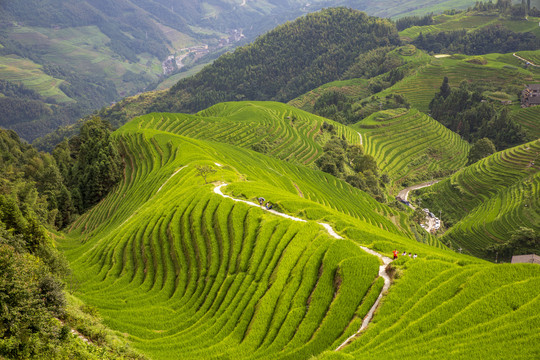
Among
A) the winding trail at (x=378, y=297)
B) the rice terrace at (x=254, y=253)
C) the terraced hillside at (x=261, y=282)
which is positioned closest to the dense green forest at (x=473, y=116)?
the rice terrace at (x=254, y=253)

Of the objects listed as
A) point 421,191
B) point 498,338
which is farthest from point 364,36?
point 498,338

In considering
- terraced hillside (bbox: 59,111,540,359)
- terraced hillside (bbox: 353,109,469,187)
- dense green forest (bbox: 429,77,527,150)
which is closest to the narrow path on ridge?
terraced hillside (bbox: 59,111,540,359)

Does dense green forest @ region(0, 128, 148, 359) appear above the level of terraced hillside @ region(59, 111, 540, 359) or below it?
above

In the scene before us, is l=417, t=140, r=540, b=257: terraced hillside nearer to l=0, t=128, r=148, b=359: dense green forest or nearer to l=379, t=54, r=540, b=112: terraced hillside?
l=379, t=54, r=540, b=112: terraced hillside

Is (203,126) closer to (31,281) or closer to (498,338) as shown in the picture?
(31,281)

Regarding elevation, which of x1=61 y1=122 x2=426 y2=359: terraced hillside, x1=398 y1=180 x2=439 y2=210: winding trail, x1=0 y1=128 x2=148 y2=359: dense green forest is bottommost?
x1=398 y1=180 x2=439 y2=210: winding trail

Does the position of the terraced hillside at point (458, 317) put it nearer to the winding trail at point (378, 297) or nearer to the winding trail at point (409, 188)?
the winding trail at point (378, 297)

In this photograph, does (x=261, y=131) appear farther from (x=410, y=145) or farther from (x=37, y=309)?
(x=37, y=309)
